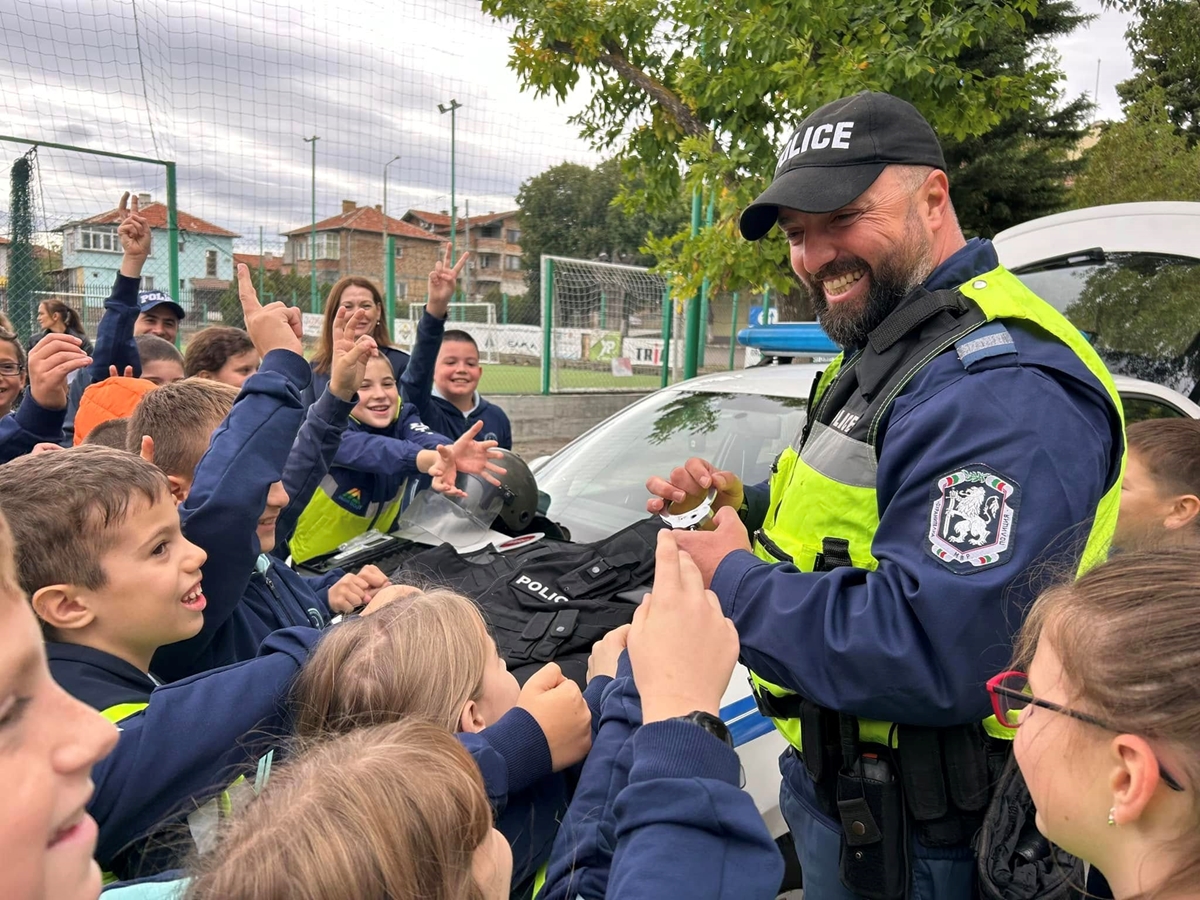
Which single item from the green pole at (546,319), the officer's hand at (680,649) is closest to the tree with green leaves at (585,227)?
the green pole at (546,319)

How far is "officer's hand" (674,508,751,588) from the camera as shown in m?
1.62

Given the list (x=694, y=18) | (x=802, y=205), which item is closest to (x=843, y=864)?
(x=802, y=205)

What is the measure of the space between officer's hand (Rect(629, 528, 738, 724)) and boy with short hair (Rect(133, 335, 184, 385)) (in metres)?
3.67

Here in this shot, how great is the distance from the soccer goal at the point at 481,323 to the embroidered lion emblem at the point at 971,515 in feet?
45.3

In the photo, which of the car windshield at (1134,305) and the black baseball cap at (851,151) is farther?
the car windshield at (1134,305)

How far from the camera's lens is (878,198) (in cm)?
175

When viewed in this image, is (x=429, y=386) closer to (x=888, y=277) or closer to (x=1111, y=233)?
(x=888, y=277)

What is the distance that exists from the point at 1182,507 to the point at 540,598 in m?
1.79

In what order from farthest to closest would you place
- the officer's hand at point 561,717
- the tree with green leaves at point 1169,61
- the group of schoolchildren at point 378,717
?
the tree with green leaves at point 1169,61, the officer's hand at point 561,717, the group of schoolchildren at point 378,717

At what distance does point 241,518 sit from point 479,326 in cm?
1413

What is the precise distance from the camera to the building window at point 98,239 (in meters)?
5.86

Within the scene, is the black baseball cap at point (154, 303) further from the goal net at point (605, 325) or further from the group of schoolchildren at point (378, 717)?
the goal net at point (605, 325)

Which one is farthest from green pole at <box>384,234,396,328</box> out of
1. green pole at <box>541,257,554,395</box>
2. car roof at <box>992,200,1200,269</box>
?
car roof at <box>992,200,1200,269</box>

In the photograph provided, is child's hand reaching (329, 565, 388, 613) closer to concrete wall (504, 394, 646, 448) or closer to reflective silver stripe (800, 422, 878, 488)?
reflective silver stripe (800, 422, 878, 488)
